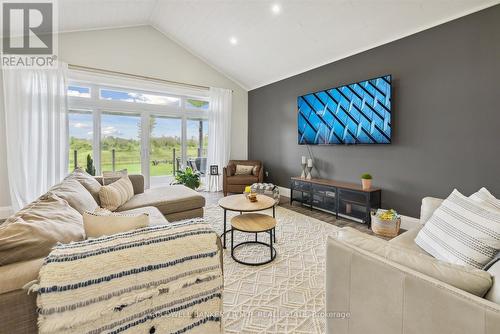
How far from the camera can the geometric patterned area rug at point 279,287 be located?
1.50 m

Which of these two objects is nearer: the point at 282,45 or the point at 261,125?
the point at 282,45

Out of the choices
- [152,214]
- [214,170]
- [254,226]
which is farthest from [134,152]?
[254,226]

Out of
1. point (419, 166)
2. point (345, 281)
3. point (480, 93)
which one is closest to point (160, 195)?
point (345, 281)

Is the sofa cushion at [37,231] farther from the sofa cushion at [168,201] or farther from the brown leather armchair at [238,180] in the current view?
the brown leather armchair at [238,180]

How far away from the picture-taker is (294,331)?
1438 mm

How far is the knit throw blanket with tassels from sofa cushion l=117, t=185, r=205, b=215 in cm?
172

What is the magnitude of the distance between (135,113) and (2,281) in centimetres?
462

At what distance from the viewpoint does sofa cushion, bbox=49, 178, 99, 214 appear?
1704 mm

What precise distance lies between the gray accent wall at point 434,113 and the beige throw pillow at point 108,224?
130 inches

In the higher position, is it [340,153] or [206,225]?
[340,153]

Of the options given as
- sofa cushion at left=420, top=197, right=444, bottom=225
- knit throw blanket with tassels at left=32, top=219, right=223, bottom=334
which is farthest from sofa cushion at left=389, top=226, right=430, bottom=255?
knit throw blanket with tassels at left=32, top=219, right=223, bottom=334

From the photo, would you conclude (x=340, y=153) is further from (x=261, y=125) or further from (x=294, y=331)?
(x=294, y=331)

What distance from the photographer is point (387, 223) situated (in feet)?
9.15

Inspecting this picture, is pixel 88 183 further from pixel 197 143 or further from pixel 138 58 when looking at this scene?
pixel 197 143
